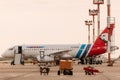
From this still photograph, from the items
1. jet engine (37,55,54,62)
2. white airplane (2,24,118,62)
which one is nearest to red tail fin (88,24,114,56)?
white airplane (2,24,118,62)

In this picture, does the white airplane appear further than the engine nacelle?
Yes

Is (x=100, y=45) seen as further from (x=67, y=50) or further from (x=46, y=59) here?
(x=46, y=59)

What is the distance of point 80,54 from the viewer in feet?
293

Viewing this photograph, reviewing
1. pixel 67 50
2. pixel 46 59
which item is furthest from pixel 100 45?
pixel 46 59

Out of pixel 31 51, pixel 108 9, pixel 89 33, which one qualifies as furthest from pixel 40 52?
pixel 89 33

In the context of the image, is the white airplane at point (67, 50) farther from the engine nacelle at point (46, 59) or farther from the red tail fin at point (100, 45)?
the engine nacelle at point (46, 59)

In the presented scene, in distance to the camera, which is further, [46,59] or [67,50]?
[67,50]

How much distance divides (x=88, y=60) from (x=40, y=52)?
12.4 meters

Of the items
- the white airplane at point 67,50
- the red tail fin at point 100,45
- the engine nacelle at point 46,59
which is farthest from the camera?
the red tail fin at point 100,45

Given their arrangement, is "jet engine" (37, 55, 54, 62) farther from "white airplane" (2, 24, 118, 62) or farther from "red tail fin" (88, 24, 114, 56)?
"red tail fin" (88, 24, 114, 56)

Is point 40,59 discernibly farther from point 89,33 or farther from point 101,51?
point 89,33

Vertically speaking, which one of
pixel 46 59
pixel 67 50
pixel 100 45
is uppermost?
pixel 100 45

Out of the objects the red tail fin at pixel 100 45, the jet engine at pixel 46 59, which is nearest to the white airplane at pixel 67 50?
the red tail fin at pixel 100 45

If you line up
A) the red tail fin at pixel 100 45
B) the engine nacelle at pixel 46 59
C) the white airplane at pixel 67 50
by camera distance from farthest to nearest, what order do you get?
1. the red tail fin at pixel 100 45
2. the white airplane at pixel 67 50
3. the engine nacelle at pixel 46 59
